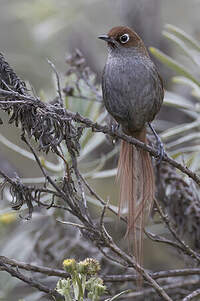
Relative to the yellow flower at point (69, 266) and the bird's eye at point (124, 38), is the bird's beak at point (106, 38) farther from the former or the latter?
the yellow flower at point (69, 266)

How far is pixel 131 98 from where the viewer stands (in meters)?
2.83

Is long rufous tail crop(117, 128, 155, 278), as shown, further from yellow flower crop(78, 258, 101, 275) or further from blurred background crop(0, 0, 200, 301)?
blurred background crop(0, 0, 200, 301)

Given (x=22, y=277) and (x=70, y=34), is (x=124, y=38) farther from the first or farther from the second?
(x=70, y=34)

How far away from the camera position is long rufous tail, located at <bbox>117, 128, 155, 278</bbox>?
2346 millimetres

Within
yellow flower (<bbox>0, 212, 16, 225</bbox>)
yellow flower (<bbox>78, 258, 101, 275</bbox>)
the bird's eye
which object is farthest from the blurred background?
yellow flower (<bbox>78, 258, 101, 275</bbox>)

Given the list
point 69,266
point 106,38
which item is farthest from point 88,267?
point 106,38

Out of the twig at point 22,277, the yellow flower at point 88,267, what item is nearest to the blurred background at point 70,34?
the twig at point 22,277

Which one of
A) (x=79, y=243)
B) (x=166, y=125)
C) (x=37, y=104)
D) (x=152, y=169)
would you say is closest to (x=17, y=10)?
(x=166, y=125)

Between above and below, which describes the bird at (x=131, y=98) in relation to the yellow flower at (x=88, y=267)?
above

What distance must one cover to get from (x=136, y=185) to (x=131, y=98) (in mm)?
502

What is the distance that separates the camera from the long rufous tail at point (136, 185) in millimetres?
2346

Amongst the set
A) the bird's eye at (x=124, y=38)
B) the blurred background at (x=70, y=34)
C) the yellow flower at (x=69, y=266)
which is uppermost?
the blurred background at (x=70, y=34)

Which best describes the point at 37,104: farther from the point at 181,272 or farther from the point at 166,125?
the point at 166,125

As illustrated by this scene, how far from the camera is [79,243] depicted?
334 cm
